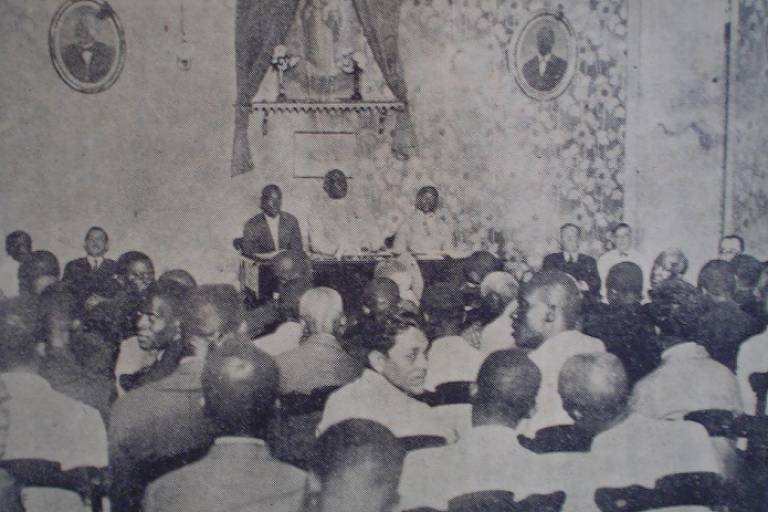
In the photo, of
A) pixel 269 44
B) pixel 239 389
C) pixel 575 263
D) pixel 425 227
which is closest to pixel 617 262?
pixel 575 263

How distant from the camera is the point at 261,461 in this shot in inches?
191

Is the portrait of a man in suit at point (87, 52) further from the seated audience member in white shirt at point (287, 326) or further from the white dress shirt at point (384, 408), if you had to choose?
the white dress shirt at point (384, 408)

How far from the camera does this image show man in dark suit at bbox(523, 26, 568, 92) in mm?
5484

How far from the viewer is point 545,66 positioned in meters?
5.50

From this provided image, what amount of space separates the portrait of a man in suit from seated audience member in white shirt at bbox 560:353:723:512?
3750 millimetres

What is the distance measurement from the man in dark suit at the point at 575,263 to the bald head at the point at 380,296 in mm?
1130

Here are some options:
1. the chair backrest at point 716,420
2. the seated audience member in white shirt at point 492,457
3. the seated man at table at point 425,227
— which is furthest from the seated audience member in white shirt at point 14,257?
the chair backrest at point 716,420

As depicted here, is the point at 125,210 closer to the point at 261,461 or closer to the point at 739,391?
the point at 261,461

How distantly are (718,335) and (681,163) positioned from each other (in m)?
1.26

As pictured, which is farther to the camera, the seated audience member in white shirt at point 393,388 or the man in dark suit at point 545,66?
the man in dark suit at point 545,66

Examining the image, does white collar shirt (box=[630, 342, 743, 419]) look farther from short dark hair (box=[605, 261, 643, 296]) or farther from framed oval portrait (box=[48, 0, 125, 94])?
framed oval portrait (box=[48, 0, 125, 94])

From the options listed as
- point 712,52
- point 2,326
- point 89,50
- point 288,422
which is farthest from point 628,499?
point 89,50

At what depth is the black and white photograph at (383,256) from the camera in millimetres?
4961

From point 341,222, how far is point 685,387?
2666 mm
